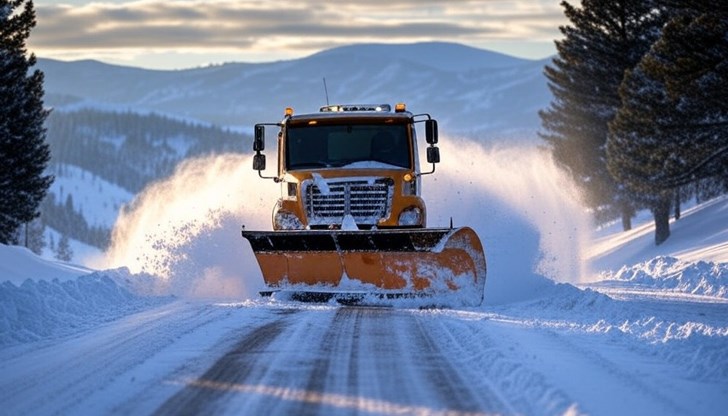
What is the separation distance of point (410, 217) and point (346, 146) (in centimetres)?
159

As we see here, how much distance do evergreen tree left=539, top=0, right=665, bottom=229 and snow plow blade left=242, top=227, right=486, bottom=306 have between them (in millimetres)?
21962

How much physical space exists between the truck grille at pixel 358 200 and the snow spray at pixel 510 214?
7.23 feet

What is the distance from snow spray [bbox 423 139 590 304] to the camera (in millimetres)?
17703

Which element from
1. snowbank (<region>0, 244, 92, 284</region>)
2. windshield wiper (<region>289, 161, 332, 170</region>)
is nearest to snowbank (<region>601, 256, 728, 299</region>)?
windshield wiper (<region>289, 161, 332, 170</region>)

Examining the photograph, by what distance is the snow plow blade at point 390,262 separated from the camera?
47.5 feet

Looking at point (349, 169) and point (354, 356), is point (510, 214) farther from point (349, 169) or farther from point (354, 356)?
point (354, 356)

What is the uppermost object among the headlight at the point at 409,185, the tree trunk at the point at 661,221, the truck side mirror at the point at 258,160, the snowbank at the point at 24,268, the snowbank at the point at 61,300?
the truck side mirror at the point at 258,160

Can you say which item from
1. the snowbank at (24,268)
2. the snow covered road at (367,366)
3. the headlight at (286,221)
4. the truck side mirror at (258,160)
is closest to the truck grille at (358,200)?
the headlight at (286,221)

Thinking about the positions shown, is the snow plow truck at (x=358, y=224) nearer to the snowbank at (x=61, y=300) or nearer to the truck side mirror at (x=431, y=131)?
the truck side mirror at (x=431, y=131)

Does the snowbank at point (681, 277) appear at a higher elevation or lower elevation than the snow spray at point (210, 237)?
lower

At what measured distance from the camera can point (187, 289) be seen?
58.0ft

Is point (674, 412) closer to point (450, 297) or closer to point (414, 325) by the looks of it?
point (414, 325)

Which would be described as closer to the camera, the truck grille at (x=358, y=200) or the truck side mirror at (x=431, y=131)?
the truck grille at (x=358, y=200)

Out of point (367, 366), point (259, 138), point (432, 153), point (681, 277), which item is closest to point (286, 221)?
point (259, 138)
